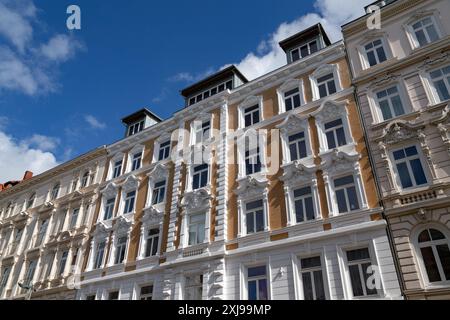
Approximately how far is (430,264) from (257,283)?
24.9ft

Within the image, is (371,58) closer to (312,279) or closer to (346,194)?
(346,194)

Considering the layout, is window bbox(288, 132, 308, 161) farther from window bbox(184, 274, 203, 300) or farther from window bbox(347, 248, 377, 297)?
window bbox(184, 274, 203, 300)

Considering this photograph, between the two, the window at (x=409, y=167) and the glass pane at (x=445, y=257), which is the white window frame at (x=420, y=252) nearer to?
the glass pane at (x=445, y=257)

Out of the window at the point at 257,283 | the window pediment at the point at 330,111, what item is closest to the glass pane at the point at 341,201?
the window pediment at the point at 330,111

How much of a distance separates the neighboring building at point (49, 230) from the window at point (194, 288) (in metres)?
9.77

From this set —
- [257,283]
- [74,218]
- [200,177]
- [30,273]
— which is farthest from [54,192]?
[257,283]

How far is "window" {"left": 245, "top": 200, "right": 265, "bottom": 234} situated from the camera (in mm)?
18219

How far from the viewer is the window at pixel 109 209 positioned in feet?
85.0

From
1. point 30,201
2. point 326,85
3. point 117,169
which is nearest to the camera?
point 326,85

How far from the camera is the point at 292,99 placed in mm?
21547

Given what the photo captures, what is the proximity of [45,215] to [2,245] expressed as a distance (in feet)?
19.8

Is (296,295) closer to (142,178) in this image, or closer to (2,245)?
(142,178)

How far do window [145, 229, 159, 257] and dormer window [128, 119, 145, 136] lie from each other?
1104 centimetres

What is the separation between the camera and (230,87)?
25.8m
